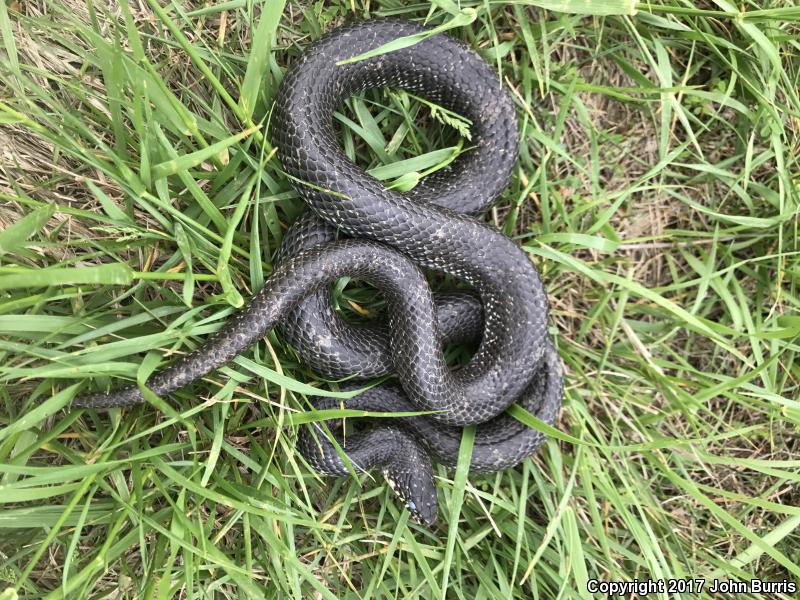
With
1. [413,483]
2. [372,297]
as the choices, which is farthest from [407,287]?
[413,483]

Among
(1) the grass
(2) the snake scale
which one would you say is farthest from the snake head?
(1) the grass

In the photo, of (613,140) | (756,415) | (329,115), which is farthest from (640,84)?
(756,415)

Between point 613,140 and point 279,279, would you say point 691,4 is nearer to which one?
point 613,140

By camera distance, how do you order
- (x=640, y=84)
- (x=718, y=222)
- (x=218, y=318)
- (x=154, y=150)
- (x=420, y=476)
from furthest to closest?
1. (x=718, y=222)
2. (x=640, y=84)
3. (x=420, y=476)
4. (x=218, y=318)
5. (x=154, y=150)

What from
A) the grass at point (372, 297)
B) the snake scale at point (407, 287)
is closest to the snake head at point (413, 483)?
the snake scale at point (407, 287)

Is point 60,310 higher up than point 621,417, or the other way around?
point 60,310

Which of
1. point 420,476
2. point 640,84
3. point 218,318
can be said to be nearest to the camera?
point 218,318

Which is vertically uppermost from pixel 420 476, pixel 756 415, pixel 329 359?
pixel 329 359

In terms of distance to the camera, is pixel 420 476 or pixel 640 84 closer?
pixel 420 476
